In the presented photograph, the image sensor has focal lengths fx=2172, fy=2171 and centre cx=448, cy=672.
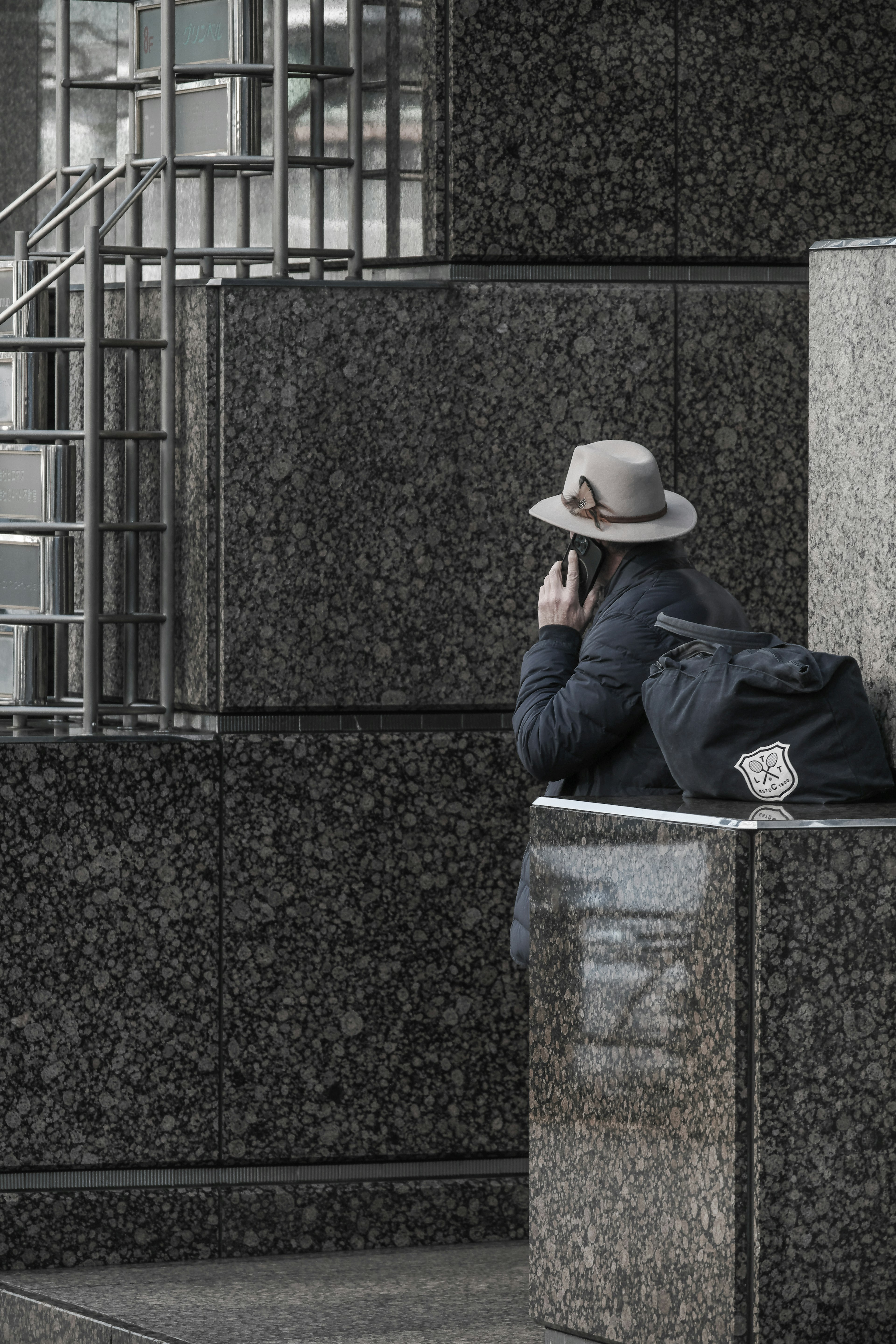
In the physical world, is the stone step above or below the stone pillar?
below

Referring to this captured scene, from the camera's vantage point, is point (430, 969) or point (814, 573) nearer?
point (814, 573)

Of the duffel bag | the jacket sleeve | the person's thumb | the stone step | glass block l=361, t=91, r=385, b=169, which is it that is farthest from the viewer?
glass block l=361, t=91, r=385, b=169

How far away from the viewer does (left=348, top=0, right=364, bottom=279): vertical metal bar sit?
5.95m

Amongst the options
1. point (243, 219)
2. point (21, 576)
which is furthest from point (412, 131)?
point (21, 576)

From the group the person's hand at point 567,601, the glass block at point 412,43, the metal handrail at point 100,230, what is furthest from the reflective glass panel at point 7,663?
the glass block at point 412,43

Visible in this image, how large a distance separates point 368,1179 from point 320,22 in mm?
3181

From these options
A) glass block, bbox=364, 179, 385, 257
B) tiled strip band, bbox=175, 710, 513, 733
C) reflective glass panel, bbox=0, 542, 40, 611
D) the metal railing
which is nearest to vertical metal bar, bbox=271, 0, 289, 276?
the metal railing

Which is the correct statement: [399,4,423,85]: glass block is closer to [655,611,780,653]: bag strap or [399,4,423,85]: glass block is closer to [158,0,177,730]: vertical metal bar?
[158,0,177,730]: vertical metal bar

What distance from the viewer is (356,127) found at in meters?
5.95

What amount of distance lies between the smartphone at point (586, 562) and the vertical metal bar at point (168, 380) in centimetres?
145

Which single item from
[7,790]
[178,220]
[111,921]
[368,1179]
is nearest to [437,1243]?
[368,1179]

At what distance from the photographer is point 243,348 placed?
569 cm

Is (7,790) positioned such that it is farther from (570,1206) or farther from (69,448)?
(570,1206)

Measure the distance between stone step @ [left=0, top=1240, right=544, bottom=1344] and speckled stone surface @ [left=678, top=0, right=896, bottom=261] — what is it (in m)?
2.77
